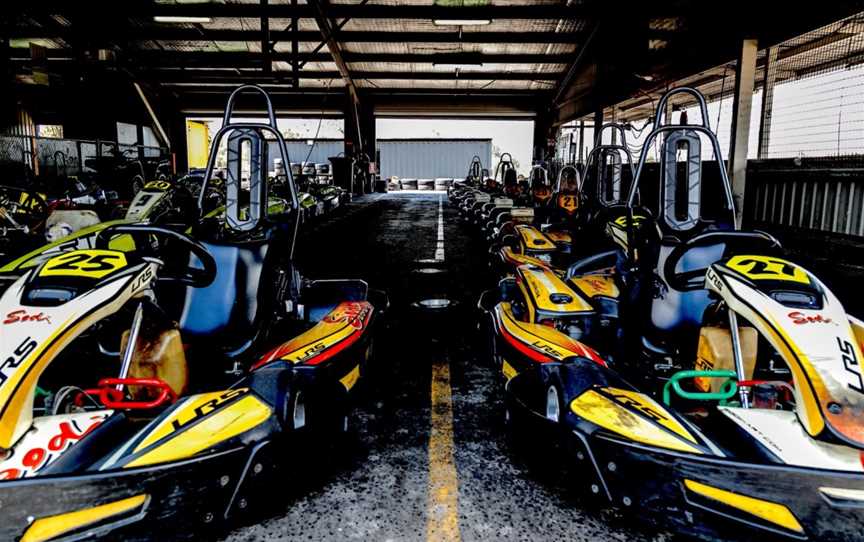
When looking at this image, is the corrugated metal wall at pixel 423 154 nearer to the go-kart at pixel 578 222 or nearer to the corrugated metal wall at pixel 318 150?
the corrugated metal wall at pixel 318 150

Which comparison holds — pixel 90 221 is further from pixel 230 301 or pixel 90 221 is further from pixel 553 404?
pixel 553 404

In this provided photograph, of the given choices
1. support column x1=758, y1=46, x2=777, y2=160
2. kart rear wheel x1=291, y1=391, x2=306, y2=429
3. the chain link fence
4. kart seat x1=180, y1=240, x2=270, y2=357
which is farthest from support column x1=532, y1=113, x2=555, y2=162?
kart rear wheel x1=291, y1=391, x2=306, y2=429

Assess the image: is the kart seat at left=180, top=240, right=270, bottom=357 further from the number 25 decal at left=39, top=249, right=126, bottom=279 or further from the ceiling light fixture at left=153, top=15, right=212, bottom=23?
the ceiling light fixture at left=153, top=15, right=212, bottom=23

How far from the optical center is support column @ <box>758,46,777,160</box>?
22.7 feet

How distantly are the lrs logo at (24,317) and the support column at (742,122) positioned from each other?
6.69 metres

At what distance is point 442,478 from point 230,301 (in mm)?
1313

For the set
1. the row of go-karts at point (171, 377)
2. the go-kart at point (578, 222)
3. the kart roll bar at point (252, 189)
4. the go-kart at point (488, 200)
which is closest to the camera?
the row of go-karts at point (171, 377)

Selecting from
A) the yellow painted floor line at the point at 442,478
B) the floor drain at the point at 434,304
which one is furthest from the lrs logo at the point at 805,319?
the floor drain at the point at 434,304

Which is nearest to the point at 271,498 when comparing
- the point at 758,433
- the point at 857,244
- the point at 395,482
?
the point at 395,482

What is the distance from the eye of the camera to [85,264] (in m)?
2.20

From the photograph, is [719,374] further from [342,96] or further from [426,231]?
[342,96]

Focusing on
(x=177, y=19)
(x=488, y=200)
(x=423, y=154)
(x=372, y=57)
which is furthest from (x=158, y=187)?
(x=423, y=154)

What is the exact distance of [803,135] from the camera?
683 cm

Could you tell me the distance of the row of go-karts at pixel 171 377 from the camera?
1553 millimetres
